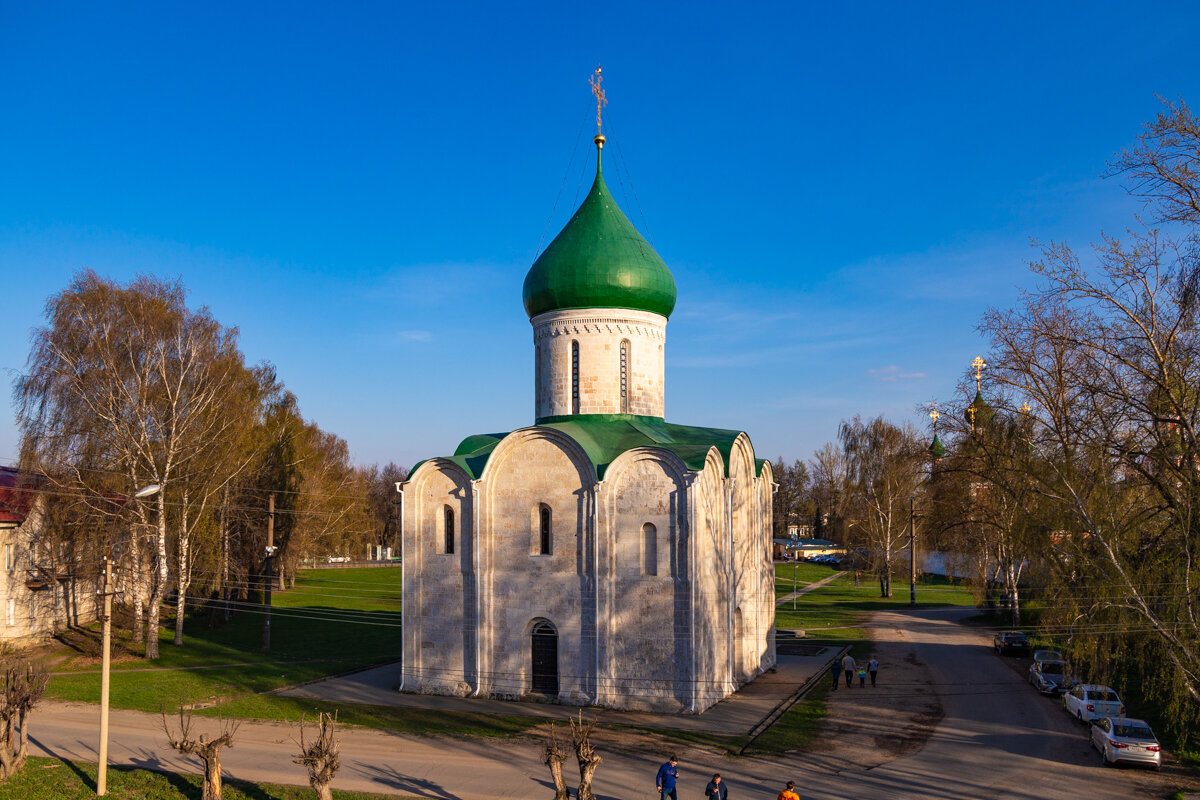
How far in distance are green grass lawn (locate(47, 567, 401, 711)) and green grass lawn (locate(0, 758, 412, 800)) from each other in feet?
13.6

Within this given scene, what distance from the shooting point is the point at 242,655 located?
25.6 metres

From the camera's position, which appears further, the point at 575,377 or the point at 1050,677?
the point at 575,377

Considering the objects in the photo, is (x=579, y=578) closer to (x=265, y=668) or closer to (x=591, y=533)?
(x=591, y=533)

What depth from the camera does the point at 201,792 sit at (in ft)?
43.2

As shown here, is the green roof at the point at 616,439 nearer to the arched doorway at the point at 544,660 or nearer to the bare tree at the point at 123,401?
the arched doorway at the point at 544,660

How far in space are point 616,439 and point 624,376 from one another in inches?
93.4

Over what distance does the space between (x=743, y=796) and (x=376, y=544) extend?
62.7 metres

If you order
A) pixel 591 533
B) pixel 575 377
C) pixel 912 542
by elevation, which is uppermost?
pixel 575 377

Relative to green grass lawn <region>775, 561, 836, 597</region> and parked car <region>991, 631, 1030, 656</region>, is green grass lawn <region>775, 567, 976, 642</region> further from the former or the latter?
parked car <region>991, 631, 1030, 656</region>

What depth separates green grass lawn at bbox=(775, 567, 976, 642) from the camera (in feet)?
103

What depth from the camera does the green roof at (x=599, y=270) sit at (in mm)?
21734

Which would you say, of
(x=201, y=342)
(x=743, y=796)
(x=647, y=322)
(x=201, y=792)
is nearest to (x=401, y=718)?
(x=201, y=792)

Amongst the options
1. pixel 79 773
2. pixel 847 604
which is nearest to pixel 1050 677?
pixel 79 773

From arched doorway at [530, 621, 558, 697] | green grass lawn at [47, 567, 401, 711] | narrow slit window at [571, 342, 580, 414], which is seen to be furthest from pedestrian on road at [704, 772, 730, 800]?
green grass lawn at [47, 567, 401, 711]
